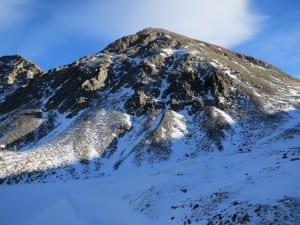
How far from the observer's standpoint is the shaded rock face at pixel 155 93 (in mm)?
67750

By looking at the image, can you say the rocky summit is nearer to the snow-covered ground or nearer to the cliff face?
the snow-covered ground

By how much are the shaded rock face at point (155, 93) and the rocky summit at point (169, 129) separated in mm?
257

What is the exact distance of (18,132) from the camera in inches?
2822

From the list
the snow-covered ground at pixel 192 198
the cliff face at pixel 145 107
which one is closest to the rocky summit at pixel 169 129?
the snow-covered ground at pixel 192 198

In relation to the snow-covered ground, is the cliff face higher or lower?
higher

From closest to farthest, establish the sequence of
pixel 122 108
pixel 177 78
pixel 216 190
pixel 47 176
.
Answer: pixel 216 190 → pixel 47 176 → pixel 122 108 → pixel 177 78

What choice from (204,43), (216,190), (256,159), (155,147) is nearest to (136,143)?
(155,147)

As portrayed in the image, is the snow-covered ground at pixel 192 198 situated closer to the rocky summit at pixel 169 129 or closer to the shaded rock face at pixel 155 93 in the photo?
the rocky summit at pixel 169 129

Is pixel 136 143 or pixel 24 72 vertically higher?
pixel 24 72

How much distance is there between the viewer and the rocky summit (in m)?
25.7

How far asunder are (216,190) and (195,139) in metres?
35.3

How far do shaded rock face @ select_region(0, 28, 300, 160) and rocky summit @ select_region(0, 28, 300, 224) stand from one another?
0.26m

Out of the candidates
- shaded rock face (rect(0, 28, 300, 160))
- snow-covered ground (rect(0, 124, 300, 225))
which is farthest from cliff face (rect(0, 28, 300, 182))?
snow-covered ground (rect(0, 124, 300, 225))

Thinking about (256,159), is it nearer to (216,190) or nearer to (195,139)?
(216,190)
